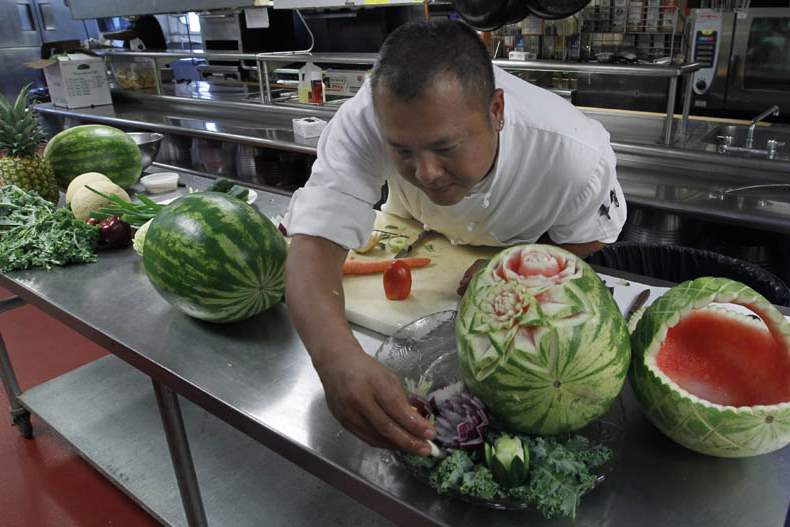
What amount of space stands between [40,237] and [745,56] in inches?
222

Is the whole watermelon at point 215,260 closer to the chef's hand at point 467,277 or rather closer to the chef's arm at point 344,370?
the chef's arm at point 344,370

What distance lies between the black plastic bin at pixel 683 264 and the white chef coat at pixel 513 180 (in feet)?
1.05

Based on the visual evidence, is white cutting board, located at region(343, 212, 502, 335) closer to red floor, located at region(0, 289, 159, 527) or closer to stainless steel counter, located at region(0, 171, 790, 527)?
stainless steel counter, located at region(0, 171, 790, 527)

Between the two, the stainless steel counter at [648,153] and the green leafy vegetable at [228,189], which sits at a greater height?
the green leafy vegetable at [228,189]

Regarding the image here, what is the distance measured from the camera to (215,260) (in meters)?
1.34

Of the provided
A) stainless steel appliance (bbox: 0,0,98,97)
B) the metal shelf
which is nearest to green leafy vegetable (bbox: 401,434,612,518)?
the metal shelf

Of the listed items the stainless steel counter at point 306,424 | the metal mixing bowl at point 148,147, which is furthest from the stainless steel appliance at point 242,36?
the stainless steel counter at point 306,424

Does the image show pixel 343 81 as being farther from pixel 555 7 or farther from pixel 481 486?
pixel 481 486

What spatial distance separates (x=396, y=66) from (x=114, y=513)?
2039 mm

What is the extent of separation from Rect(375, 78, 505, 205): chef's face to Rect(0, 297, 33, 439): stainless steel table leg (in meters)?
2.14

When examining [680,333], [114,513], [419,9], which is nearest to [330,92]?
[419,9]

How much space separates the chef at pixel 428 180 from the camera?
0.97 metres

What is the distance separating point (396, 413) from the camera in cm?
87

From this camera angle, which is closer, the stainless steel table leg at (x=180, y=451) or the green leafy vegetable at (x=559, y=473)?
the green leafy vegetable at (x=559, y=473)
